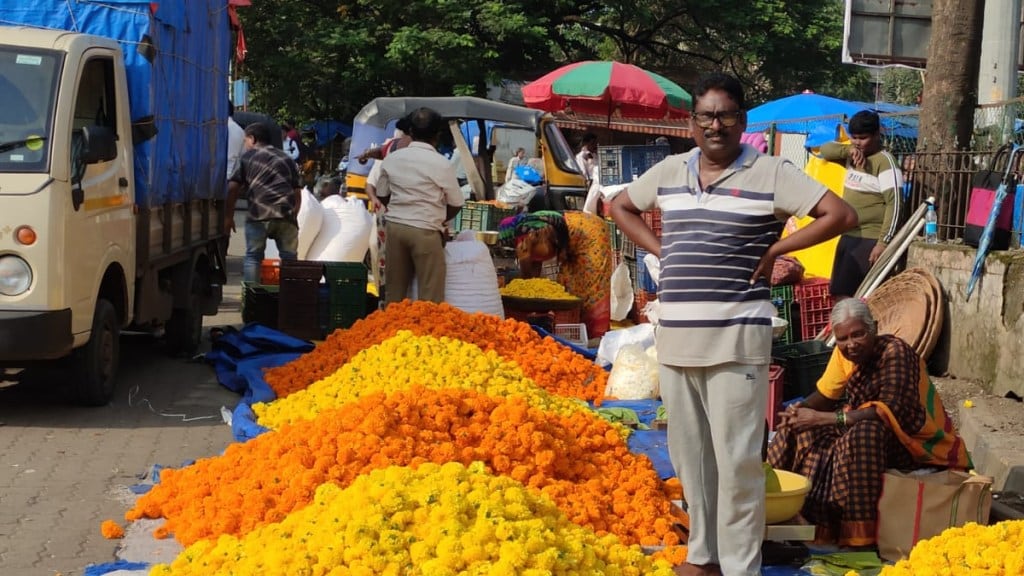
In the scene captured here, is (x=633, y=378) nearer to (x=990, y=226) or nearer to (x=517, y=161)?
(x=990, y=226)

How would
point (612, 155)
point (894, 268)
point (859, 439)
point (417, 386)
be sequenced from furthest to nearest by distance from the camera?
point (612, 155) → point (894, 268) → point (417, 386) → point (859, 439)

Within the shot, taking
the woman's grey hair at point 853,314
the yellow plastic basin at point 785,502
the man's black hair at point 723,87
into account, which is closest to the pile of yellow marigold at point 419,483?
the yellow plastic basin at point 785,502

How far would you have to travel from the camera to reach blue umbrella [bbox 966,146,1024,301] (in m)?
8.89

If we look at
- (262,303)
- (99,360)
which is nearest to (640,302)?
(262,303)

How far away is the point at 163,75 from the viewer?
9.45m

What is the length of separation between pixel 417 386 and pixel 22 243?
2733 millimetres

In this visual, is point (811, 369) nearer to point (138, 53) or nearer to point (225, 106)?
point (138, 53)

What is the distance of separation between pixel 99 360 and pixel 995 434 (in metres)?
5.82

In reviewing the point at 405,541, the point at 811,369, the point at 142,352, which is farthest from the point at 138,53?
the point at 405,541

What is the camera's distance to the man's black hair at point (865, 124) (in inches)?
360

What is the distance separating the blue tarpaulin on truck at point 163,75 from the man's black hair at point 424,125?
6.33 feet

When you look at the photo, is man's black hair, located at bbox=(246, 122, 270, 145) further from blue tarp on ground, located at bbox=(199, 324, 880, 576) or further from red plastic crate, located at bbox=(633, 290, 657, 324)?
red plastic crate, located at bbox=(633, 290, 657, 324)

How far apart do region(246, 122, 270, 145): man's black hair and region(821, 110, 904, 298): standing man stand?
5.51m

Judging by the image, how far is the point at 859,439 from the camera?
223 inches
